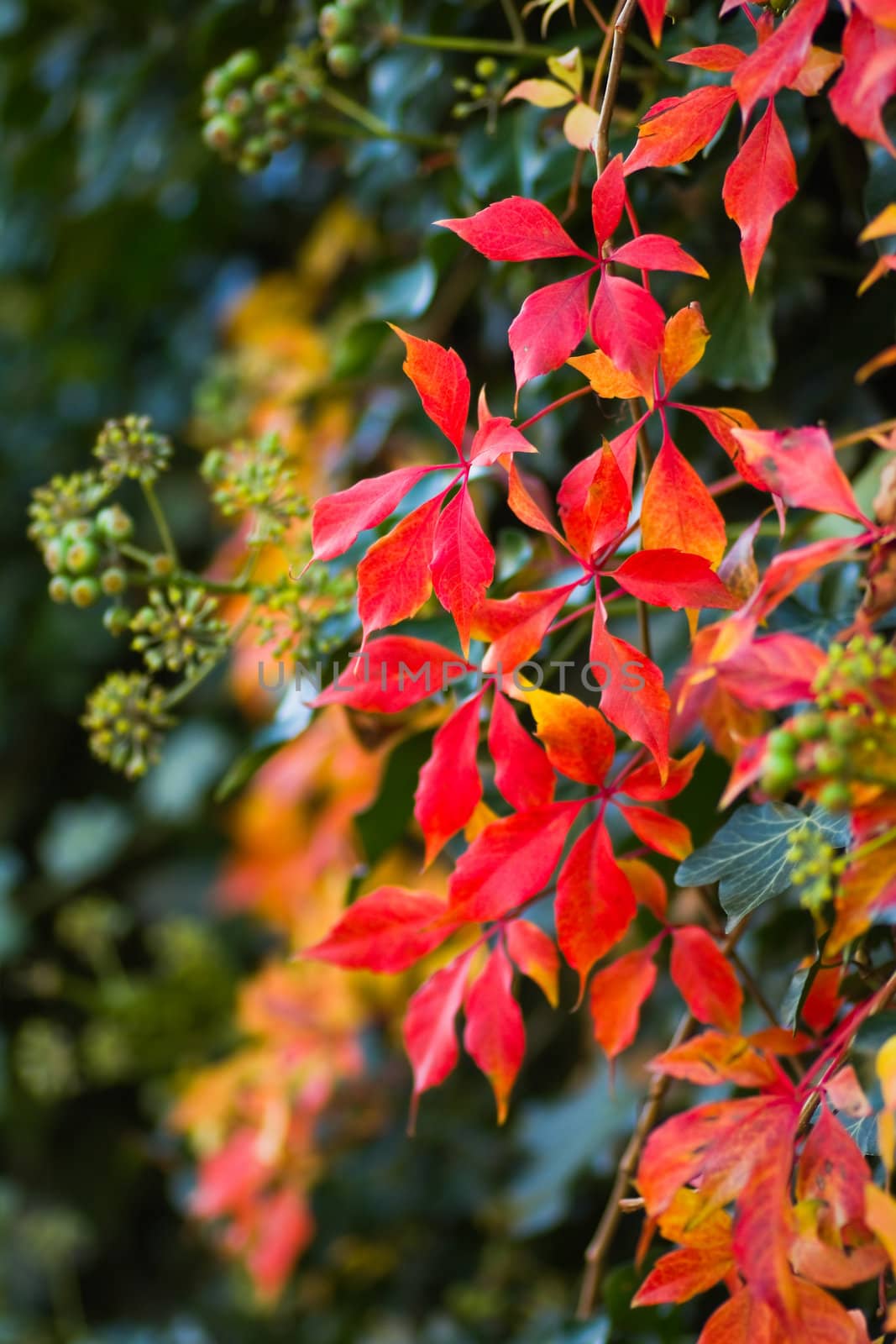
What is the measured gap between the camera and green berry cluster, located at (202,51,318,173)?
22.9 inches

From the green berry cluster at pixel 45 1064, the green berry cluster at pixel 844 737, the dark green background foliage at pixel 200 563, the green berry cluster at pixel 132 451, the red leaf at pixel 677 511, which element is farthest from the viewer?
the green berry cluster at pixel 45 1064

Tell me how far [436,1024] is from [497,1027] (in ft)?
0.09

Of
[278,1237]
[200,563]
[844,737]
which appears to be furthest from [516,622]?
[200,563]

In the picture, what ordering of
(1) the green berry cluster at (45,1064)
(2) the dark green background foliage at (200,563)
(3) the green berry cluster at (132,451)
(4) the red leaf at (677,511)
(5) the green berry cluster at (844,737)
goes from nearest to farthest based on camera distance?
(5) the green berry cluster at (844,737) → (4) the red leaf at (677,511) → (3) the green berry cluster at (132,451) → (2) the dark green background foliage at (200,563) → (1) the green berry cluster at (45,1064)

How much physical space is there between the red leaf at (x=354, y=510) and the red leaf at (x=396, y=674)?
54mm

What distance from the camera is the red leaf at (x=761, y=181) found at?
36 cm

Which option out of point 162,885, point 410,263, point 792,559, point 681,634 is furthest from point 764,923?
point 162,885

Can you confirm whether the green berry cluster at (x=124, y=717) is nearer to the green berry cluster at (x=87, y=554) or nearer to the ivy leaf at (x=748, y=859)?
the green berry cluster at (x=87, y=554)

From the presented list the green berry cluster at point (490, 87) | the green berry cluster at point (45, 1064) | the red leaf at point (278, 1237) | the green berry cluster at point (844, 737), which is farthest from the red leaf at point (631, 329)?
the green berry cluster at point (45, 1064)

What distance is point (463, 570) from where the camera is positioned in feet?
1.19

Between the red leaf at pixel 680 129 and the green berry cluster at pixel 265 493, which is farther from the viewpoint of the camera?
the green berry cluster at pixel 265 493

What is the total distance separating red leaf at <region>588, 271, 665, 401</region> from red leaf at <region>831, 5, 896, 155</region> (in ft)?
0.24

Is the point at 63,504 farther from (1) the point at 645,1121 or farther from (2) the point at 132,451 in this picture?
(1) the point at 645,1121

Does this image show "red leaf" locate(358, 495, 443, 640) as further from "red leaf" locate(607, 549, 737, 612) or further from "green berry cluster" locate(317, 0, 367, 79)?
"green berry cluster" locate(317, 0, 367, 79)
